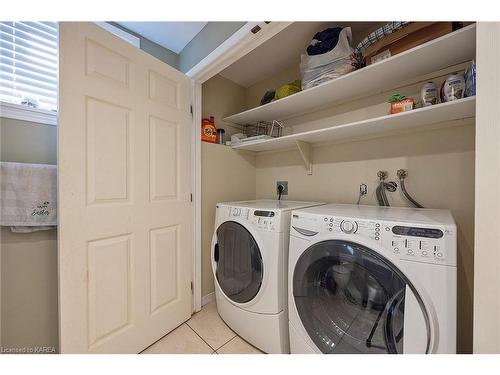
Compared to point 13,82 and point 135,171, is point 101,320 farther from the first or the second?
point 13,82

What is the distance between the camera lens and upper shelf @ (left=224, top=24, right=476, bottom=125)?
92 cm

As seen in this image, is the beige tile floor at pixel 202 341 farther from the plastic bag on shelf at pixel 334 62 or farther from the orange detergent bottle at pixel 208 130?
the plastic bag on shelf at pixel 334 62

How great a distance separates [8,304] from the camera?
95 cm

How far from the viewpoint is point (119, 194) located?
112 centimetres

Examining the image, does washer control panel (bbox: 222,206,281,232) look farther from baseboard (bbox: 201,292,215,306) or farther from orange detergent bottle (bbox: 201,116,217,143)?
baseboard (bbox: 201,292,215,306)

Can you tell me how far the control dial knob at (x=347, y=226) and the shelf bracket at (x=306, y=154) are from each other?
827 mm

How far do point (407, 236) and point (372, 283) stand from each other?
247 mm

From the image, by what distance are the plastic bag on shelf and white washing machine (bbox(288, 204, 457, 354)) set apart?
0.95 m

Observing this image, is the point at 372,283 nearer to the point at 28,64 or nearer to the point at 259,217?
the point at 259,217

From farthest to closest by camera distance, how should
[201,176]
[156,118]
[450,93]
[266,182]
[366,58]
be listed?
[266,182] < [201,176] < [156,118] < [366,58] < [450,93]

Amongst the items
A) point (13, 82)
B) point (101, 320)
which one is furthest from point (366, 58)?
point (101, 320)

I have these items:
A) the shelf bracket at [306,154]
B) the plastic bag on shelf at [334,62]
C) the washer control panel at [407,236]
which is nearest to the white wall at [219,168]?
the shelf bracket at [306,154]

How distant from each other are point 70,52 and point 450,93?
1.88 m
